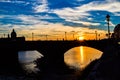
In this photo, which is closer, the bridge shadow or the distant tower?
the bridge shadow

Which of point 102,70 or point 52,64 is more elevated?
point 102,70

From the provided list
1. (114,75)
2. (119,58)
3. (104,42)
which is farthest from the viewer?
(104,42)

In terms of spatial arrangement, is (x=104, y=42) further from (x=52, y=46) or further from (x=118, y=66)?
(x=118, y=66)

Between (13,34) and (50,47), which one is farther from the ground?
(13,34)

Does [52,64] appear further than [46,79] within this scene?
Yes

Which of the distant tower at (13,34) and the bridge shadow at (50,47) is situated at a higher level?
the distant tower at (13,34)

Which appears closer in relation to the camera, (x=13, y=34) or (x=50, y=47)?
(x=50, y=47)

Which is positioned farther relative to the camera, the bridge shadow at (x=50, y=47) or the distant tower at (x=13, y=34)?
the distant tower at (x=13, y=34)

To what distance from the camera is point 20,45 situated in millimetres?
110125

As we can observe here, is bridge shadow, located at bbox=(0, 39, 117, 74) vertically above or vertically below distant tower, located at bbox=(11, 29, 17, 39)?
below

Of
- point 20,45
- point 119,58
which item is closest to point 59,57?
point 20,45

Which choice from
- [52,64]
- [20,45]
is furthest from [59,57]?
[20,45]

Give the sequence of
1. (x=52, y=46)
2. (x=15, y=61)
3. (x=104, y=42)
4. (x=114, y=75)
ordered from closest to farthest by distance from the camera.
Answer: (x=114, y=75)
(x=104, y=42)
(x=52, y=46)
(x=15, y=61)

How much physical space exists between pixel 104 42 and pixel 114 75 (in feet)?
239
